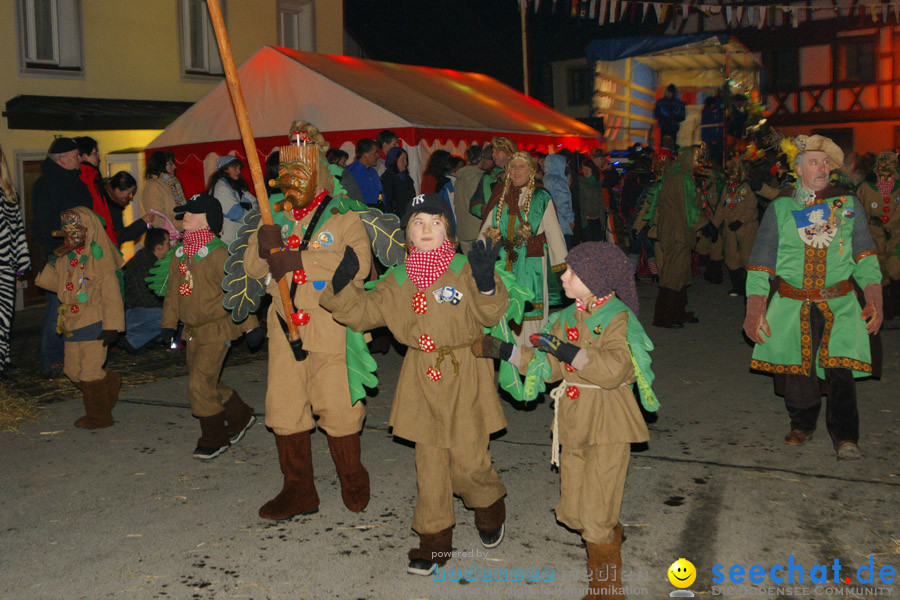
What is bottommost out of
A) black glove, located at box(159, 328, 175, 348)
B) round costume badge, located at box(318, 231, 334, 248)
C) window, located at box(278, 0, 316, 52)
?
black glove, located at box(159, 328, 175, 348)

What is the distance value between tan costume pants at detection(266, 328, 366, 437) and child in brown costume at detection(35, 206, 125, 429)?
239cm

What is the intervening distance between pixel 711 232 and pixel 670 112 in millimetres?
10549

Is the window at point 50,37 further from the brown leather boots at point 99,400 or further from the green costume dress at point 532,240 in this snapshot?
the green costume dress at point 532,240

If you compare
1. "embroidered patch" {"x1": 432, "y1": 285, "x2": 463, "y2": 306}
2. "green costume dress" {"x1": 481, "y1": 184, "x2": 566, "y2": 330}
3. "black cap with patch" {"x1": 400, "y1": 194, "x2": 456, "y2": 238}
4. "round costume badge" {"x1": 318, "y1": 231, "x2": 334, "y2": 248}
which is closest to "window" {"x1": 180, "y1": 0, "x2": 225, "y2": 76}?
"green costume dress" {"x1": 481, "y1": 184, "x2": 566, "y2": 330}

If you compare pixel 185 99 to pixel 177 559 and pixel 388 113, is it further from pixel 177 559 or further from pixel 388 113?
pixel 177 559

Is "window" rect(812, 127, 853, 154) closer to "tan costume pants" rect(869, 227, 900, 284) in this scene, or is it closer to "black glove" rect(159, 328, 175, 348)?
"tan costume pants" rect(869, 227, 900, 284)

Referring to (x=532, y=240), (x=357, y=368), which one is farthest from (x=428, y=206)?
(x=532, y=240)

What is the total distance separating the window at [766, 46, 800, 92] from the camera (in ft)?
104

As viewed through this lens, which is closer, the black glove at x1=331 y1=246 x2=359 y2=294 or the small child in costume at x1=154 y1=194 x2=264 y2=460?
the black glove at x1=331 y1=246 x2=359 y2=294

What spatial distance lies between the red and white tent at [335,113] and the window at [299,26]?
14.7 ft

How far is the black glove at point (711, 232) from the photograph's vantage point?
1419 cm

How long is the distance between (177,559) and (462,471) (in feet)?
5.12

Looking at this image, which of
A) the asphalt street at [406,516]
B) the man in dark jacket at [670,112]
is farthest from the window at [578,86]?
the asphalt street at [406,516]

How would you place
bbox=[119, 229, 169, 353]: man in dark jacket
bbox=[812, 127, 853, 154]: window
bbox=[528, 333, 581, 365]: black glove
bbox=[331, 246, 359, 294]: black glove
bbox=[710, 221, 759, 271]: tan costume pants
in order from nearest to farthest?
bbox=[528, 333, 581, 365]: black glove, bbox=[331, 246, 359, 294]: black glove, bbox=[119, 229, 169, 353]: man in dark jacket, bbox=[710, 221, 759, 271]: tan costume pants, bbox=[812, 127, 853, 154]: window
